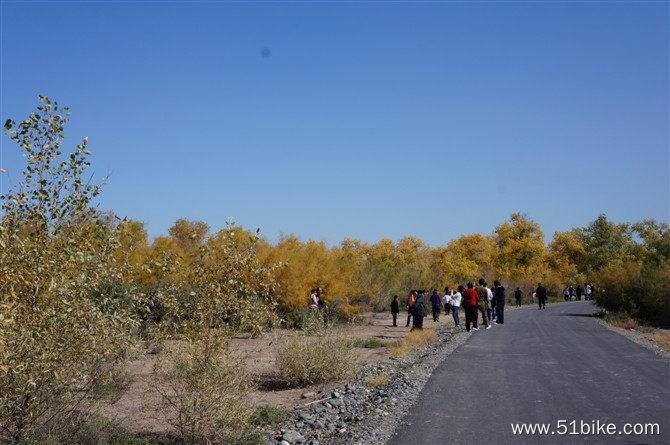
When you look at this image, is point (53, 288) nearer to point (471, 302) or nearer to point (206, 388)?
point (206, 388)

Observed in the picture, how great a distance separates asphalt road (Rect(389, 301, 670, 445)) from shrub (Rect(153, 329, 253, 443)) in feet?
7.50

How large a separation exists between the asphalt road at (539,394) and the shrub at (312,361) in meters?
2.33

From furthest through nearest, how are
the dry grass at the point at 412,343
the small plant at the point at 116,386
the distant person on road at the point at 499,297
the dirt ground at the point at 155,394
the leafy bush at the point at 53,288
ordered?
the distant person on road at the point at 499,297
the dry grass at the point at 412,343
the small plant at the point at 116,386
the dirt ground at the point at 155,394
the leafy bush at the point at 53,288

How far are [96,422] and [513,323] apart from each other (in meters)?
22.5

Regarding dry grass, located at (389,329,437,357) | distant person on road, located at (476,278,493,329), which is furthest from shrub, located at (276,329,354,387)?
distant person on road, located at (476,278,493,329)

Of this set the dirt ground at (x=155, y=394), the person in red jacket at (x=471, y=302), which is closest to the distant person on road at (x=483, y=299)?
the person in red jacket at (x=471, y=302)

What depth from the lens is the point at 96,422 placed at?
9.31 m

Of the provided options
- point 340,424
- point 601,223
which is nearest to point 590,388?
point 340,424

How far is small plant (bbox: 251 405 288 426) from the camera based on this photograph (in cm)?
1013

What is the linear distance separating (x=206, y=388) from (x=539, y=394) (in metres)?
5.87

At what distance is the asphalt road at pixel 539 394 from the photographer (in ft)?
27.4

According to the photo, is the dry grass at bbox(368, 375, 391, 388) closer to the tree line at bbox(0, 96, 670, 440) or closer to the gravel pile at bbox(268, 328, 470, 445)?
the gravel pile at bbox(268, 328, 470, 445)

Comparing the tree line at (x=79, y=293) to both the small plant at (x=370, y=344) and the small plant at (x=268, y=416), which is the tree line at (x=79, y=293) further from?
the small plant at (x=370, y=344)

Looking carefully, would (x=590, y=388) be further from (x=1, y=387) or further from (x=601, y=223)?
(x=601, y=223)
